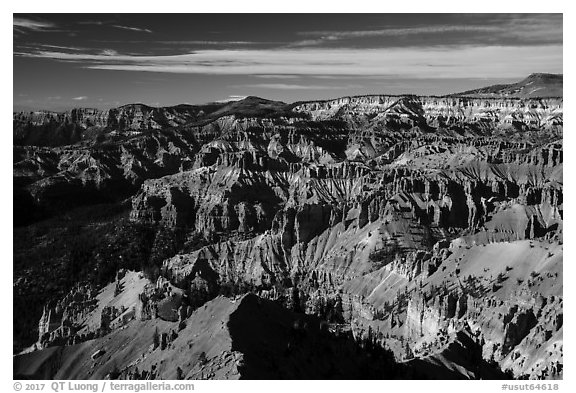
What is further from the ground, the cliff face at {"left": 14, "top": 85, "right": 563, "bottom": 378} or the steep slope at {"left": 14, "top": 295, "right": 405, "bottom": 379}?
the steep slope at {"left": 14, "top": 295, "right": 405, "bottom": 379}

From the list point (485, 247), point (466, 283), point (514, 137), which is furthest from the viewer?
point (514, 137)

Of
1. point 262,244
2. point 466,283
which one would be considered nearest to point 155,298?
point 466,283

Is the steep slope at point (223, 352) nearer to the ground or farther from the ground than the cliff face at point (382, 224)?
farther from the ground

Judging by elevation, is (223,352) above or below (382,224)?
above

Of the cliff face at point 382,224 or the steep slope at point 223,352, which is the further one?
the cliff face at point 382,224

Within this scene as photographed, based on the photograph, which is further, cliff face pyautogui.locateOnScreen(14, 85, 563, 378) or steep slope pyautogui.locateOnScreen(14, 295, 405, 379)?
cliff face pyautogui.locateOnScreen(14, 85, 563, 378)

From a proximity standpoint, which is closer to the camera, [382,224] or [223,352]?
[223,352]
